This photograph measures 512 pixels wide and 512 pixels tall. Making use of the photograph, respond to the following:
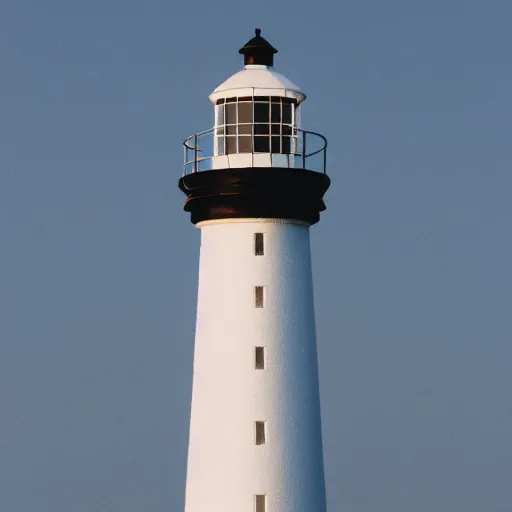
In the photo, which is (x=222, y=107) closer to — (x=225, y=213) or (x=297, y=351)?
(x=225, y=213)

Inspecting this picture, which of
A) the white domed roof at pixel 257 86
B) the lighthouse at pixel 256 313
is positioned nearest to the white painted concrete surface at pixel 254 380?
the lighthouse at pixel 256 313

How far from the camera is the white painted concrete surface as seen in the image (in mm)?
31312

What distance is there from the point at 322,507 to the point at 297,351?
3230 mm

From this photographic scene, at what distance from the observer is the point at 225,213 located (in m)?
31.7

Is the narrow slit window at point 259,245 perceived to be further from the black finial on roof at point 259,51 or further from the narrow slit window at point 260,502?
the narrow slit window at point 260,502

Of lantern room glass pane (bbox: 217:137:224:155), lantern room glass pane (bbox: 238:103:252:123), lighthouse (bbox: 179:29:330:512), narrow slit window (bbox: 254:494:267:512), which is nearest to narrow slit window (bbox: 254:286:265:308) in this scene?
lighthouse (bbox: 179:29:330:512)

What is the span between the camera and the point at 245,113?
105 feet

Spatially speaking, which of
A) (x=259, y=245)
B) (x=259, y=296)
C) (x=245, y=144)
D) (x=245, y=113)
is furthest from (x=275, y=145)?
(x=259, y=296)

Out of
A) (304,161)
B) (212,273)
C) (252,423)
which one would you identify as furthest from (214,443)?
(304,161)

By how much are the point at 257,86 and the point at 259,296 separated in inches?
167

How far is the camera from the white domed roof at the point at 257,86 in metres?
31.9

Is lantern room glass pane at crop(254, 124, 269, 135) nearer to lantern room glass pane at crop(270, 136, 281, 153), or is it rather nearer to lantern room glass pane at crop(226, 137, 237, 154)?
lantern room glass pane at crop(270, 136, 281, 153)

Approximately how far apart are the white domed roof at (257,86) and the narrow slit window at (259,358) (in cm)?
516

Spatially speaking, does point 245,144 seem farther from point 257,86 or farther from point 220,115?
point 257,86
